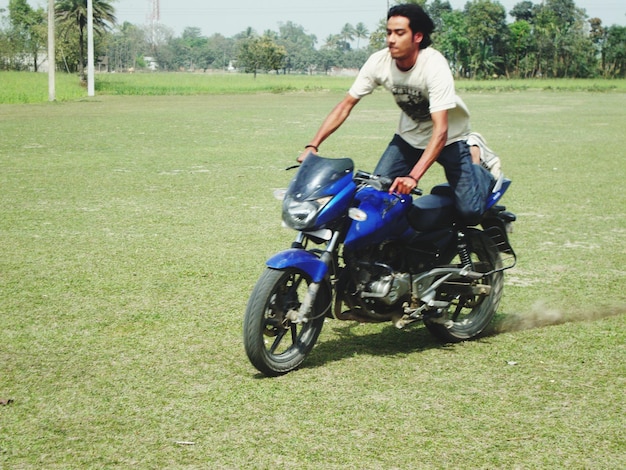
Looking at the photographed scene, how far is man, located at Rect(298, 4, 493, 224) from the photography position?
4.59 metres

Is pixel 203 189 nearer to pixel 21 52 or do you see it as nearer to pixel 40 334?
pixel 40 334

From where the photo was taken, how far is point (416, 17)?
4.64 meters

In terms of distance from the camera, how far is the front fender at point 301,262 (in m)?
4.30

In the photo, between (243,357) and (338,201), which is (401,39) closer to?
(338,201)

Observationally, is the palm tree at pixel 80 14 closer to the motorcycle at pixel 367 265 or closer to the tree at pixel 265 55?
the tree at pixel 265 55

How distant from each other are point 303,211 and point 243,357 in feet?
3.46

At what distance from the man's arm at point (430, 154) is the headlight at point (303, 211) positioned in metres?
0.40

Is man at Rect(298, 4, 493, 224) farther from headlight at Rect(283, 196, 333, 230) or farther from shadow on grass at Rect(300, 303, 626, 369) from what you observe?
shadow on grass at Rect(300, 303, 626, 369)

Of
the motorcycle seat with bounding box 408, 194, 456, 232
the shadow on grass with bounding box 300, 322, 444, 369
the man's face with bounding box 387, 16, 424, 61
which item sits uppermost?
the man's face with bounding box 387, 16, 424, 61

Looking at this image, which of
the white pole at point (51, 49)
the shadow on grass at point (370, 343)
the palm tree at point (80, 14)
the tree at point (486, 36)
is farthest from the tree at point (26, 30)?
the shadow on grass at point (370, 343)

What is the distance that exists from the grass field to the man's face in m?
1.73

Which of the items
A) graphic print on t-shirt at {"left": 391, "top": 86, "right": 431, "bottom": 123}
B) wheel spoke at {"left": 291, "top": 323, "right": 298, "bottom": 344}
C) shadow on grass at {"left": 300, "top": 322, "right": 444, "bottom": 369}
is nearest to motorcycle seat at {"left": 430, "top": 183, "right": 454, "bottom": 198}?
graphic print on t-shirt at {"left": 391, "top": 86, "right": 431, "bottom": 123}

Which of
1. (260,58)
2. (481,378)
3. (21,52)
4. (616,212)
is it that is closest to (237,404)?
(481,378)

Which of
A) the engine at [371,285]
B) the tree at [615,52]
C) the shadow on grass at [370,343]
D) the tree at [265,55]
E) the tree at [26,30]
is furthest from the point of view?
the tree at [265,55]
